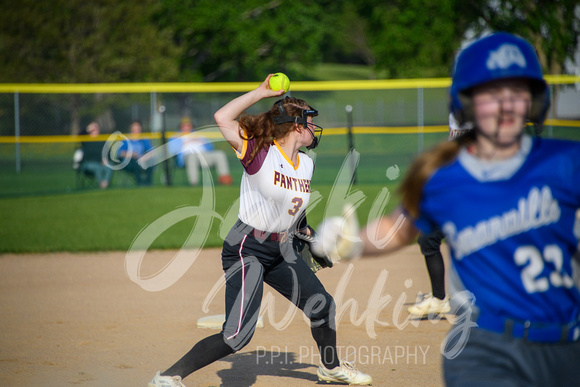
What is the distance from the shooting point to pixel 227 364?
4723 millimetres

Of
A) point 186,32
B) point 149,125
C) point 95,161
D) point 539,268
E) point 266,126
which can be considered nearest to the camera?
point 539,268

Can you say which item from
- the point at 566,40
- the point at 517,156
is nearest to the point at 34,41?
the point at 566,40

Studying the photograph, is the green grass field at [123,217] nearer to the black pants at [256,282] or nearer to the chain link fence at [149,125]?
the chain link fence at [149,125]

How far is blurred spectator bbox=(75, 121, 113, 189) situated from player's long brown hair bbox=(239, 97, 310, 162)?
1277 centimetres

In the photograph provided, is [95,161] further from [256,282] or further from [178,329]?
[256,282]

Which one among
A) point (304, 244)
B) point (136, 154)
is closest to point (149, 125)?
point (136, 154)

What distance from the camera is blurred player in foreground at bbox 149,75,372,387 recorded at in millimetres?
3709

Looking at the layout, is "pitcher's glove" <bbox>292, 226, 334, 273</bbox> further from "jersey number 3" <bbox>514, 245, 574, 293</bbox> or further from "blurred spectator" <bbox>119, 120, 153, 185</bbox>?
"blurred spectator" <bbox>119, 120, 153, 185</bbox>

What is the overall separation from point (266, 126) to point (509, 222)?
2.09m

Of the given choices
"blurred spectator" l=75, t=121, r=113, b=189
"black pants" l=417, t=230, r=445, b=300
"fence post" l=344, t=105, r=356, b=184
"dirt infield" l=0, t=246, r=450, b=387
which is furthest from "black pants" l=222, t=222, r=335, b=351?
"blurred spectator" l=75, t=121, r=113, b=189

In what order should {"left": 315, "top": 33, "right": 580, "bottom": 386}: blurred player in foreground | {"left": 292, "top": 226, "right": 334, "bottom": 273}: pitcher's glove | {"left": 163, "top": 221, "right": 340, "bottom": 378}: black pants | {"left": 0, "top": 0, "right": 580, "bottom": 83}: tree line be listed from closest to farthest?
{"left": 315, "top": 33, "right": 580, "bottom": 386}: blurred player in foreground
{"left": 163, "top": 221, "right": 340, "bottom": 378}: black pants
{"left": 292, "top": 226, "right": 334, "bottom": 273}: pitcher's glove
{"left": 0, "top": 0, "right": 580, "bottom": 83}: tree line

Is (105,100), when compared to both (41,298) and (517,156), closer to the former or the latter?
(41,298)

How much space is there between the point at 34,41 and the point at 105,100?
6846mm

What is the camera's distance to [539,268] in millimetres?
1959
